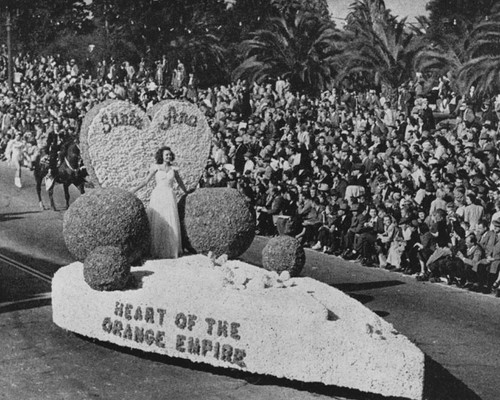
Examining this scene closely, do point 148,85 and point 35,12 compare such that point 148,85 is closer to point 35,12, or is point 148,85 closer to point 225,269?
point 35,12

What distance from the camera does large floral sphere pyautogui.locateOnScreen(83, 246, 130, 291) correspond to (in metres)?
12.4

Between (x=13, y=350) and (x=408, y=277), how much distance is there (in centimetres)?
817

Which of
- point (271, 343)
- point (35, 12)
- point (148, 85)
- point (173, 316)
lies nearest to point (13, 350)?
point (173, 316)

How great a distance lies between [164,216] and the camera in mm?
14336

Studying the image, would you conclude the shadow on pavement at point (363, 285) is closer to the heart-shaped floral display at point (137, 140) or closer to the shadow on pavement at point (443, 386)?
the heart-shaped floral display at point (137, 140)

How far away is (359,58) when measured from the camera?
104 feet

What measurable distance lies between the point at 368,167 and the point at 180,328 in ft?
36.7

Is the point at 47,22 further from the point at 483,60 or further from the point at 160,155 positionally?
the point at 160,155

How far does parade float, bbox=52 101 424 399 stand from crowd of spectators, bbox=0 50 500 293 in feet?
14.7

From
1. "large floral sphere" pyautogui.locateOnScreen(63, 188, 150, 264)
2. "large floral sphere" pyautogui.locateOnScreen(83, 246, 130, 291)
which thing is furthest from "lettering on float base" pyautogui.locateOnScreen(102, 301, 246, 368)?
"large floral sphere" pyautogui.locateOnScreen(63, 188, 150, 264)

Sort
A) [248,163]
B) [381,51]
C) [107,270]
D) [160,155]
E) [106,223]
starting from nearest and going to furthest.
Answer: [107,270], [106,223], [160,155], [248,163], [381,51]

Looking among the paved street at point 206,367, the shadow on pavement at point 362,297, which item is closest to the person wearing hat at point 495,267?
the paved street at point 206,367

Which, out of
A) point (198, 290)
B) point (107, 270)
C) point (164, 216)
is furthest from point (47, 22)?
point (198, 290)

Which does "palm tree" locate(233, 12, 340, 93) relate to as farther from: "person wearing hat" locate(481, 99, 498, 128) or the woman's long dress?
the woman's long dress
